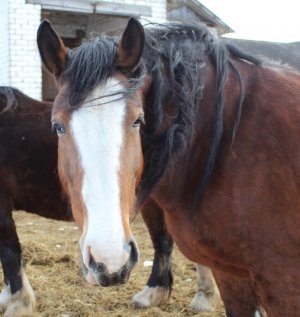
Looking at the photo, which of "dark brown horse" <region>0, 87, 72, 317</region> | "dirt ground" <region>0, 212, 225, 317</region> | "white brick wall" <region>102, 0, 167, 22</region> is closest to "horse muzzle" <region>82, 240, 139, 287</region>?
"dirt ground" <region>0, 212, 225, 317</region>

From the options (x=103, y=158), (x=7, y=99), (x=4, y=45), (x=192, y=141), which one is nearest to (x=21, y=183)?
(x=7, y=99)

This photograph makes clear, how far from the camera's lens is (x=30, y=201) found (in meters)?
4.46

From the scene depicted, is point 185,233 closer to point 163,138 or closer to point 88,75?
point 163,138

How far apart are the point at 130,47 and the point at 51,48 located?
352 mm

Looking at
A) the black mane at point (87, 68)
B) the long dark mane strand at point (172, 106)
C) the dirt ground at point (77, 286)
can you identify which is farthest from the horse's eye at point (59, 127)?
the dirt ground at point (77, 286)

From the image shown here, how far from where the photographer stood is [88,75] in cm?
209

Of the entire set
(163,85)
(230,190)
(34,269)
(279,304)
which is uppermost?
(163,85)

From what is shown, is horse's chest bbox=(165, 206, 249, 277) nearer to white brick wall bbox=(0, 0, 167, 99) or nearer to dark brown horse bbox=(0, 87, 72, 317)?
dark brown horse bbox=(0, 87, 72, 317)

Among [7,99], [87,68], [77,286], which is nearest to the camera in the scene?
[87,68]

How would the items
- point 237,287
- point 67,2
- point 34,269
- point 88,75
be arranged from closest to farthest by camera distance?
point 88,75
point 237,287
point 34,269
point 67,2

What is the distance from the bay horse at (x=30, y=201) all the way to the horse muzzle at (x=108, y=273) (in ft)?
8.35

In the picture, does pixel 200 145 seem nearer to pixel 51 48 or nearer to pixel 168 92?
pixel 168 92

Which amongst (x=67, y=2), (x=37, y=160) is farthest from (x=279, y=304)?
(x=67, y=2)

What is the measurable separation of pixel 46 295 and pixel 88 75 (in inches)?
119
